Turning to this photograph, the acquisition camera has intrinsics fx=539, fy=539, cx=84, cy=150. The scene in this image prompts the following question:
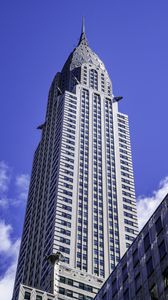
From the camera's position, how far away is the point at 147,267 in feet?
183

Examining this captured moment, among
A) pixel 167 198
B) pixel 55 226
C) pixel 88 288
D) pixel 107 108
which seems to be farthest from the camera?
pixel 107 108

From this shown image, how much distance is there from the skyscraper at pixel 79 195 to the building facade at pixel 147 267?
Result: 42342 mm

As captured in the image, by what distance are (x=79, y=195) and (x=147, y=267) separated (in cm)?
7888

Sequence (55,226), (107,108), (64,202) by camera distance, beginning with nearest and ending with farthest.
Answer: (55,226) < (64,202) < (107,108)

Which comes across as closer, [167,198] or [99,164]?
[167,198]

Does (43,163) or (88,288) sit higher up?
(43,163)

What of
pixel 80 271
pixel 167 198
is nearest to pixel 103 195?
pixel 80 271

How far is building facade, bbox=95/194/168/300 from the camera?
52.7 meters

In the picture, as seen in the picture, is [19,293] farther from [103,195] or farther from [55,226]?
[103,195]

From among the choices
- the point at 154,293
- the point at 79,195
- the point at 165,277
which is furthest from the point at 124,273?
the point at 79,195

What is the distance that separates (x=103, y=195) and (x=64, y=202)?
12325 millimetres

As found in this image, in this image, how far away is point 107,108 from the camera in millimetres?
175250

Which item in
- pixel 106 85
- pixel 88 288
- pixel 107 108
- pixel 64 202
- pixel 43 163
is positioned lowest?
pixel 88 288

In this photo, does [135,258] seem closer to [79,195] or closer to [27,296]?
[27,296]
